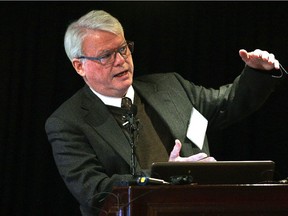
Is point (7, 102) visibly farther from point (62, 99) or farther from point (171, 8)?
point (171, 8)

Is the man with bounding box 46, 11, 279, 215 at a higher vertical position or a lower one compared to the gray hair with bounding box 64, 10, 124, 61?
lower

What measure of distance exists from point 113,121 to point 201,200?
1098 millimetres

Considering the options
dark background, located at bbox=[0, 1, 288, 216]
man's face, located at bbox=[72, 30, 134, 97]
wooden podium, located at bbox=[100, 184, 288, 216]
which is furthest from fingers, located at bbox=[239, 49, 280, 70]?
dark background, located at bbox=[0, 1, 288, 216]

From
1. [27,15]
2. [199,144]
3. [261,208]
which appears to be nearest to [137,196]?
[261,208]

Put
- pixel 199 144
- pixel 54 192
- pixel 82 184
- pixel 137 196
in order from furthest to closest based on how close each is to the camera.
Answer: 1. pixel 54 192
2. pixel 199 144
3. pixel 82 184
4. pixel 137 196

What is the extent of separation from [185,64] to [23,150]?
1.18 metres

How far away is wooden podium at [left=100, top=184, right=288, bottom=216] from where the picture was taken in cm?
161

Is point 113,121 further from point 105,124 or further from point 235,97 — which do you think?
point 235,97

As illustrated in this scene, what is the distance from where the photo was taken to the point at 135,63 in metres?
3.92

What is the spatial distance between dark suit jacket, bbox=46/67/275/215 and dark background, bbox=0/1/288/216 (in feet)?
3.24

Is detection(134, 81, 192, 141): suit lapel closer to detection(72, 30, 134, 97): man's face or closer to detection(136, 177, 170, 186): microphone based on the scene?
detection(72, 30, 134, 97): man's face

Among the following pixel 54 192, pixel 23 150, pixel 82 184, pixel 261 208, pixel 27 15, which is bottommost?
pixel 54 192

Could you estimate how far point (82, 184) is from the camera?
7.88ft

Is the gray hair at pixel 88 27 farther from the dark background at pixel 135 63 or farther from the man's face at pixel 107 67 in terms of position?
the dark background at pixel 135 63
